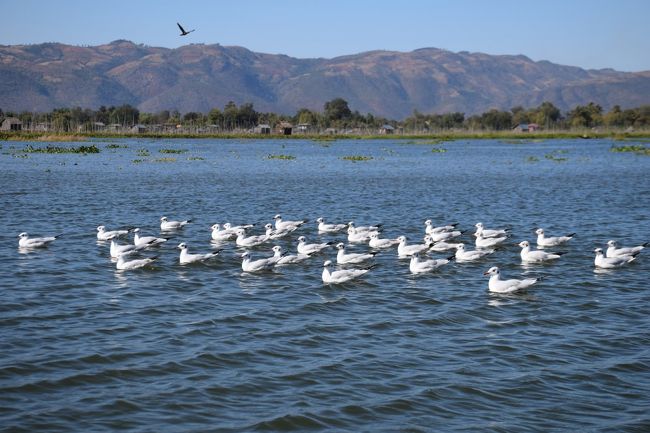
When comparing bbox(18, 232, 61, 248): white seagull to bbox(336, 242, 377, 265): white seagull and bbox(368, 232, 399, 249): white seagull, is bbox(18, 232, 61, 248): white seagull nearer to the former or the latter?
bbox(336, 242, 377, 265): white seagull

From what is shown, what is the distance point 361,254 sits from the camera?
25109 mm

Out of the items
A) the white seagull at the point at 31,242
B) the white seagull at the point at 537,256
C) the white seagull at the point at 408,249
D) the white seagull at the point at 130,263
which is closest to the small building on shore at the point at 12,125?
the white seagull at the point at 31,242

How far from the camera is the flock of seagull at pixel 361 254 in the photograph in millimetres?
22453

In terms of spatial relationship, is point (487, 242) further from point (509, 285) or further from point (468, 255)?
point (509, 285)

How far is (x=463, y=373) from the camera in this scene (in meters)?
14.0

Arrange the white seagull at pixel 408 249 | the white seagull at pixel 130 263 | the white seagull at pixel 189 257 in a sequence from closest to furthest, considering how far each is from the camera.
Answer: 1. the white seagull at pixel 130 263
2. the white seagull at pixel 189 257
3. the white seagull at pixel 408 249

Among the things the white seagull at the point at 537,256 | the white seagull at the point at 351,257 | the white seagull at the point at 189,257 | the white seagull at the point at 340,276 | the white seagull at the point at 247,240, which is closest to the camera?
the white seagull at the point at 340,276

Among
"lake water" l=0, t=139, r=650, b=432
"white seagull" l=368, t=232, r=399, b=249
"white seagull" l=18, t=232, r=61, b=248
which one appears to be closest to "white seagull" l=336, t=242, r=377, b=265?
"lake water" l=0, t=139, r=650, b=432

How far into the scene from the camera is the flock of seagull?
22.5 metres

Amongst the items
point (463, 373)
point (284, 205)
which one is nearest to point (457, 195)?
point (284, 205)

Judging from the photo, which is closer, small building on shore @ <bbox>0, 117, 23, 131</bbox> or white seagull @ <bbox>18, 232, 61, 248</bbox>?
→ white seagull @ <bbox>18, 232, 61, 248</bbox>

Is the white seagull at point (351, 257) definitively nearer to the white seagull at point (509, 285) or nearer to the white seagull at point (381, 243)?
the white seagull at point (381, 243)

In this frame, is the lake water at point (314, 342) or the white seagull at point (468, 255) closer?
the lake water at point (314, 342)

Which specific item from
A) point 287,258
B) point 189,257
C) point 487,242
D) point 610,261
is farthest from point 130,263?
point 610,261
